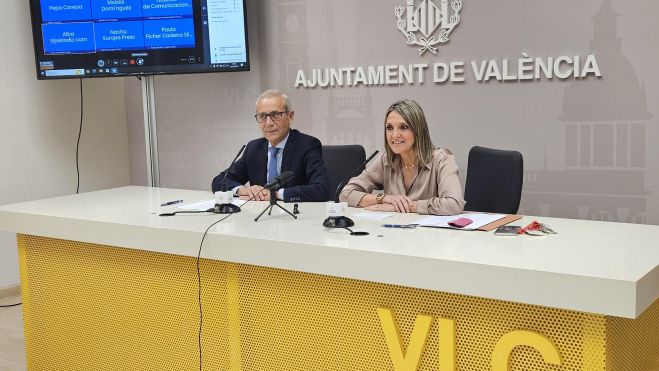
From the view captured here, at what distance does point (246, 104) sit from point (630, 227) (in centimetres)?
315

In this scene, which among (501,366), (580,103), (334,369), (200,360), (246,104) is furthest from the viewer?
(246,104)

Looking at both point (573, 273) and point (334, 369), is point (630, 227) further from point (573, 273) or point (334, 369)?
point (334, 369)

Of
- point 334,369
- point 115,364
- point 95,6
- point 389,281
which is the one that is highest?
point 95,6

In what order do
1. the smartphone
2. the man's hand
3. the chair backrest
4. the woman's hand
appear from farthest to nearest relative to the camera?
the chair backrest, the man's hand, the woman's hand, the smartphone

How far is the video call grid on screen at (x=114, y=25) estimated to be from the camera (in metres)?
4.66

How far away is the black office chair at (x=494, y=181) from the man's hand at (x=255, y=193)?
99 cm

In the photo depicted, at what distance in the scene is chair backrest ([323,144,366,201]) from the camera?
401 cm

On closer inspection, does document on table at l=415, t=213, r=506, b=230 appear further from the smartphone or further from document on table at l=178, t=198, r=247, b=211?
document on table at l=178, t=198, r=247, b=211

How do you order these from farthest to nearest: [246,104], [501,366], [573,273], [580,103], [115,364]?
[246,104] → [580,103] → [115,364] → [501,366] → [573,273]

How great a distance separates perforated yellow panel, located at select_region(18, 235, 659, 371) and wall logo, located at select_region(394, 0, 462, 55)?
218cm

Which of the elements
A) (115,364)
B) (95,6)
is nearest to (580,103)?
(115,364)

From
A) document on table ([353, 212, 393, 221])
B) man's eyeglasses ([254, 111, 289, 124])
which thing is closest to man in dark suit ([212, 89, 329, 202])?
man's eyeglasses ([254, 111, 289, 124])

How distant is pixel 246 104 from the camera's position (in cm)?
503

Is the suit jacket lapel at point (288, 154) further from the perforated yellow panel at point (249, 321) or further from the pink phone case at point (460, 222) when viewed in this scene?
the pink phone case at point (460, 222)
